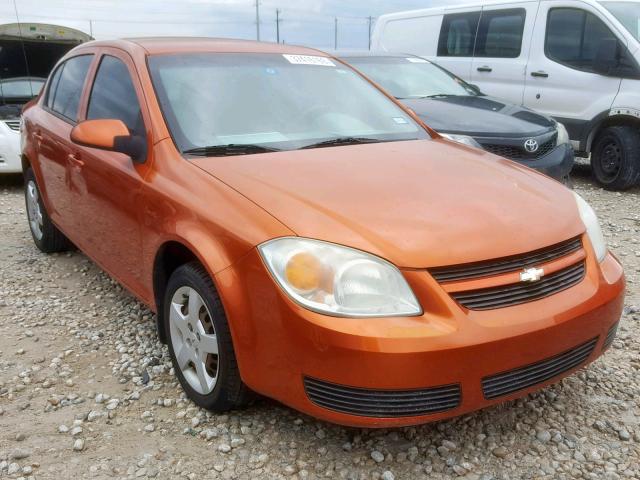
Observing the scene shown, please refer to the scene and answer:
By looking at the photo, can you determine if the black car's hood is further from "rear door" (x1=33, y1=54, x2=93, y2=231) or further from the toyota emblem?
"rear door" (x1=33, y1=54, x2=93, y2=231)

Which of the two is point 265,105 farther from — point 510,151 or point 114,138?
point 510,151

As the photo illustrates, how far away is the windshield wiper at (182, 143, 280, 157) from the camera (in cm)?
264

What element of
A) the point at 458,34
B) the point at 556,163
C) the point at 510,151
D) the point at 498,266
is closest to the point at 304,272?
the point at 498,266

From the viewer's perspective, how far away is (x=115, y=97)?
321 cm

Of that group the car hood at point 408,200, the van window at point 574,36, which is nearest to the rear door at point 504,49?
the van window at point 574,36

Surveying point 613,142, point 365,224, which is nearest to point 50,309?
point 365,224

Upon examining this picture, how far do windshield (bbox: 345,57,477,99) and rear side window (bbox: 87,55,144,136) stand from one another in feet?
11.3

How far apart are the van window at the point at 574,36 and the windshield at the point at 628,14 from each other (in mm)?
192

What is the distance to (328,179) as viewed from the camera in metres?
2.44

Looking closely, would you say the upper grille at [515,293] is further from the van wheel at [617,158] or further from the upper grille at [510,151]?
the van wheel at [617,158]

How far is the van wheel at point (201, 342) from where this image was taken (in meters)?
2.30

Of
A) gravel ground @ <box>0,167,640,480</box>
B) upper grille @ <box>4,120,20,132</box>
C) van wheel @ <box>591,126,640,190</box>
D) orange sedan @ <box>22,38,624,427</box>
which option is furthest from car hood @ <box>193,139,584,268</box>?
upper grille @ <box>4,120,20,132</box>

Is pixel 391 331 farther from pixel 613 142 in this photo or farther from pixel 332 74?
pixel 613 142

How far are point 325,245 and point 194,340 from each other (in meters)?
0.81
